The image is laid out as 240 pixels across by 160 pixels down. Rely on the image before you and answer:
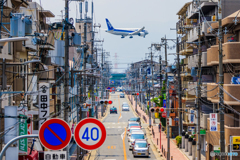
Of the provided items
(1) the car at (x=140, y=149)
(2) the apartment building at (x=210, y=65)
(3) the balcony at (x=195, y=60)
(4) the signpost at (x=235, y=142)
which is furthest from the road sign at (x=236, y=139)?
(1) the car at (x=140, y=149)

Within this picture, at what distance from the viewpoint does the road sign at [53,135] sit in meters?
9.19

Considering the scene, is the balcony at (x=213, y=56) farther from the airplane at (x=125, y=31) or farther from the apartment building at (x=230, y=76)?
the airplane at (x=125, y=31)

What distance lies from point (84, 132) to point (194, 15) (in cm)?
3783

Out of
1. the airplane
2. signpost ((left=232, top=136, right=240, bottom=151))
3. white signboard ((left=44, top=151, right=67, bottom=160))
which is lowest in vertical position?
signpost ((left=232, top=136, right=240, bottom=151))

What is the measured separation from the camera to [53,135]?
9250mm

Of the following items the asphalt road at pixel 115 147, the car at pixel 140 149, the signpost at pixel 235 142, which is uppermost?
the signpost at pixel 235 142

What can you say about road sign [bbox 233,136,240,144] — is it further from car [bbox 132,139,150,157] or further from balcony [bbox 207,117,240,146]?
car [bbox 132,139,150,157]

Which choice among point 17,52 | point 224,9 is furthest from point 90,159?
point 224,9

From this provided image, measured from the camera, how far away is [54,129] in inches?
363

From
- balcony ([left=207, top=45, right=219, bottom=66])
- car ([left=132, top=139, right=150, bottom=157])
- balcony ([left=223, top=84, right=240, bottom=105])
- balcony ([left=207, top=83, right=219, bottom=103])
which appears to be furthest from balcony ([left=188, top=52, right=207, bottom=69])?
car ([left=132, top=139, right=150, bottom=157])

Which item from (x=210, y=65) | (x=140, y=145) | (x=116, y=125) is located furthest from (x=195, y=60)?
(x=116, y=125)

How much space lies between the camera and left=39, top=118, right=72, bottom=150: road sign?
9.19m

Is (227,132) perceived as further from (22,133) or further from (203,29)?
(22,133)

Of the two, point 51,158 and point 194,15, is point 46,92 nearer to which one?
point 51,158
